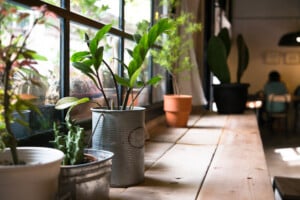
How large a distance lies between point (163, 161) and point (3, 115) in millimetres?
950

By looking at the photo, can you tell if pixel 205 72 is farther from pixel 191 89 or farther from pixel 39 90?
pixel 39 90

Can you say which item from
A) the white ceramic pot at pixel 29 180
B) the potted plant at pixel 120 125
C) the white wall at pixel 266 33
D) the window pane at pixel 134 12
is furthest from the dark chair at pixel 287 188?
the white wall at pixel 266 33

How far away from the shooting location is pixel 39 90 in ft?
4.17

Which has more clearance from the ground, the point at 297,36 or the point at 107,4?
the point at 297,36

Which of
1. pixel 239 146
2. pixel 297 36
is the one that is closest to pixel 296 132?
pixel 297 36

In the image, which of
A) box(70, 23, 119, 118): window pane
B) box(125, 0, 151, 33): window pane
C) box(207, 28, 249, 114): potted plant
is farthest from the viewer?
box(207, 28, 249, 114): potted plant

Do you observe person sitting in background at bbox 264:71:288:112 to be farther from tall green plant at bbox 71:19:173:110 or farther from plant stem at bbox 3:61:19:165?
plant stem at bbox 3:61:19:165

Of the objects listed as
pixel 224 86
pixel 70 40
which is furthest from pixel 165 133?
pixel 224 86

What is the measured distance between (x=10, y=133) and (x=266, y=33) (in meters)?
8.05

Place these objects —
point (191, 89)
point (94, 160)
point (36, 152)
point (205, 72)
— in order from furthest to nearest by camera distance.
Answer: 1. point (205, 72)
2. point (191, 89)
3. point (94, 160)
4. point (36, 152)

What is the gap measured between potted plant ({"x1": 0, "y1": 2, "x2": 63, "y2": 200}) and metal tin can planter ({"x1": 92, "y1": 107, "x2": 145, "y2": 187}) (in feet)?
1.05

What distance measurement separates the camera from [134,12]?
2.43 m

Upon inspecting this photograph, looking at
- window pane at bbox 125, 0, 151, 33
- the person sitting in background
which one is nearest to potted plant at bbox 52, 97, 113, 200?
window pane at bbox 125, 0, 151, 33

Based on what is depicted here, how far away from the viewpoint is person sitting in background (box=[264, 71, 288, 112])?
7.33 m
